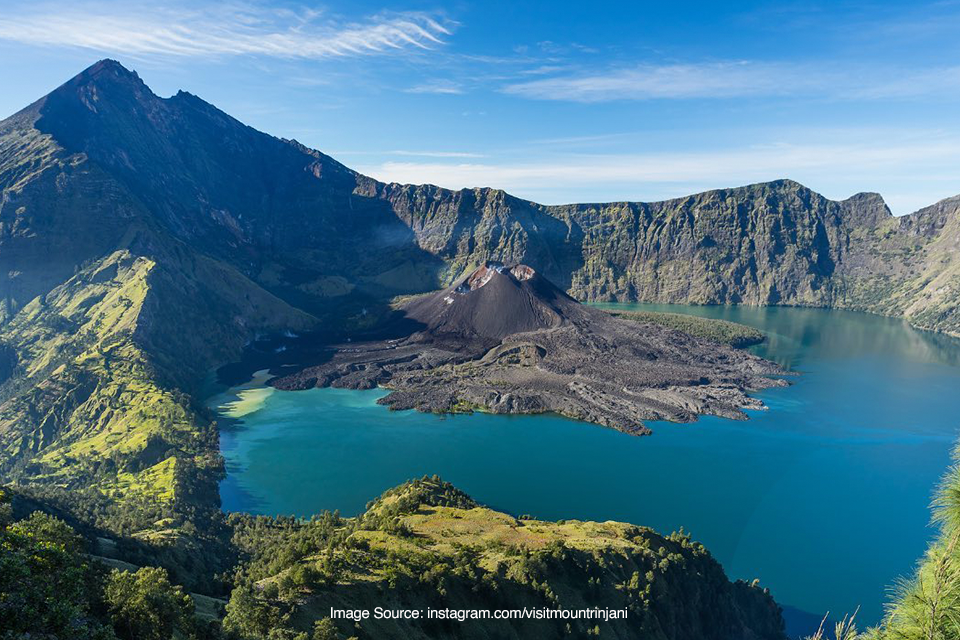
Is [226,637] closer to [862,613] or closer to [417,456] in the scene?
[862,613]

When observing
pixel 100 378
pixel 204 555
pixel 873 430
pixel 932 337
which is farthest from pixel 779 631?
pixel 932 337

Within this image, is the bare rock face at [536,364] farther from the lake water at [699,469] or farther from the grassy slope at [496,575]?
the grassy slope at [496,575]

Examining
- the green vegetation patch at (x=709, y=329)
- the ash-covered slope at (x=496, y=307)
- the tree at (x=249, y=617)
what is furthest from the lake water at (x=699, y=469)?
the ash-covered slope at (x=496, y=307)

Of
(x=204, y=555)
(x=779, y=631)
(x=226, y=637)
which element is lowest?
(x=779, y=631)

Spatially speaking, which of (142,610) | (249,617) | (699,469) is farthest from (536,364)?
(142,610)

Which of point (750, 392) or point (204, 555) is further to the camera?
point (750, 392)

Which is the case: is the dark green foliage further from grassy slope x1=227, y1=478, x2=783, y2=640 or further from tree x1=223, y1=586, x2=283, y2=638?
grassy slope x1=227, y1=478, x2=783, y2=640
